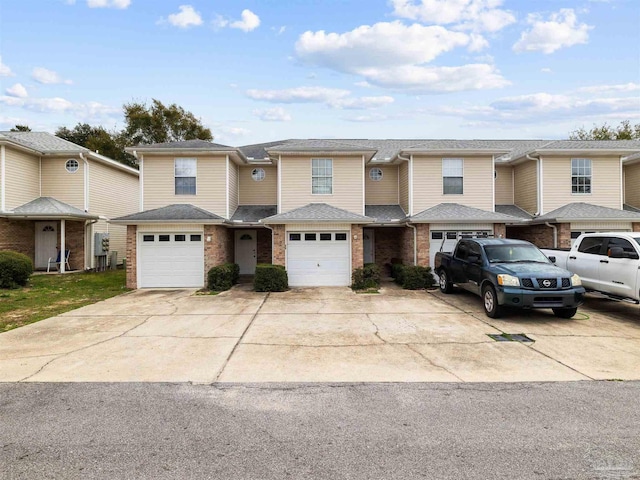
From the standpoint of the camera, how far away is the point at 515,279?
8.44 m

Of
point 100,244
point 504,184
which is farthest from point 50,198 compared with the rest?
point 504,184

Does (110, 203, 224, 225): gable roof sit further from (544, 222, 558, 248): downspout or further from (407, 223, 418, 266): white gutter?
(544, 222, 558, 248): downspout

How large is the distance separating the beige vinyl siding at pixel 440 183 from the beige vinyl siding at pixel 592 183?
Answer: 2534mm

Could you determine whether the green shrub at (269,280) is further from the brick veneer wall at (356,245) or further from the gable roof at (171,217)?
the brick veneer wall at (356,245)

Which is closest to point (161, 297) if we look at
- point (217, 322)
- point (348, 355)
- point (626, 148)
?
point (217, 322)

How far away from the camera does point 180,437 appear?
3.62 m

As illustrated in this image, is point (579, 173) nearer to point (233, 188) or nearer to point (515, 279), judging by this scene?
point (515, 279)

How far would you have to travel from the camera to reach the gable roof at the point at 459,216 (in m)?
14.5

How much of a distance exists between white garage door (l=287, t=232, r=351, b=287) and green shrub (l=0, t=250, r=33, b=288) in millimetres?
9930

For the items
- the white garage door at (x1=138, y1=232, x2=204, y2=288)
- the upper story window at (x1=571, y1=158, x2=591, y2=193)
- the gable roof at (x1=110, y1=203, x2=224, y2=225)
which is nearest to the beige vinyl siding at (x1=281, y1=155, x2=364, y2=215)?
the gable roof at (x1=110, y1=203, x2=224, y2=225)

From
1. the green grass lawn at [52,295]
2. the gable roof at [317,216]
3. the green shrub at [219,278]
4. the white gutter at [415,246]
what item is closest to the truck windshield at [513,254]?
the white gutter at [415,246]

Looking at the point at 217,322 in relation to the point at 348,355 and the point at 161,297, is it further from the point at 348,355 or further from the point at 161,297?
the point at 161,297

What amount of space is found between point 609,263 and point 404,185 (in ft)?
30.0

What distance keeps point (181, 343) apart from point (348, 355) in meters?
3.15
